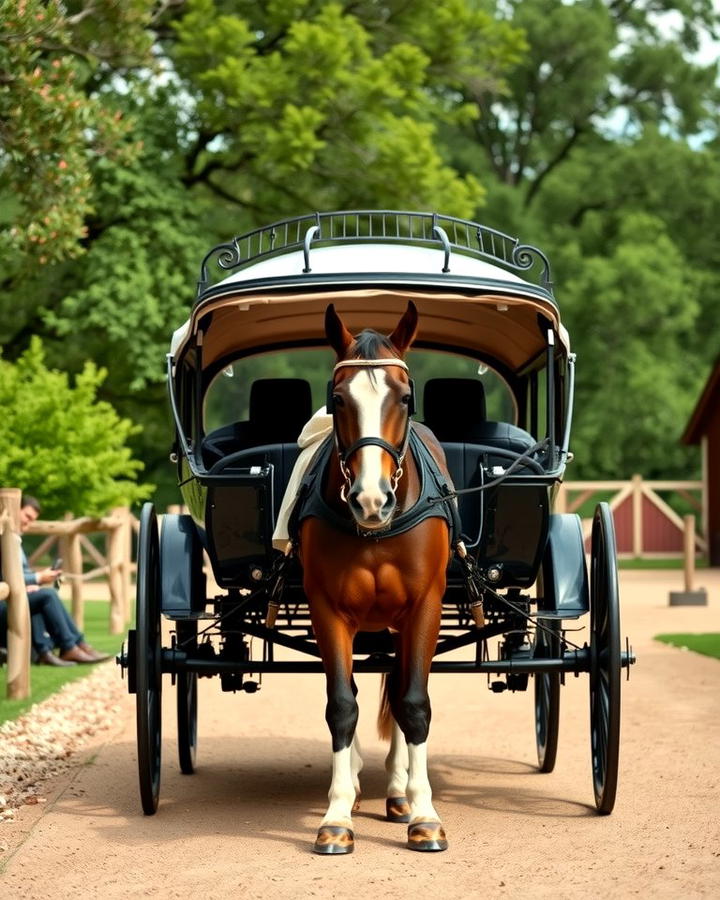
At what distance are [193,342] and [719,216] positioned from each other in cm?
3858

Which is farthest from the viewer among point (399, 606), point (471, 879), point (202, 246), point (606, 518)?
point (202, 246)

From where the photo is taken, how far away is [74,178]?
571 inches

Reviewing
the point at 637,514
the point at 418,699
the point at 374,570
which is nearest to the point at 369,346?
the point at 374,570

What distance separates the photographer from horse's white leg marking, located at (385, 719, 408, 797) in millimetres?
8023

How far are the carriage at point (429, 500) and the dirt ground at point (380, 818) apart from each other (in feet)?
1.11

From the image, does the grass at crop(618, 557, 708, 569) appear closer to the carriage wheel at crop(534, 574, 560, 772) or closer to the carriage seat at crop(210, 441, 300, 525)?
the carriage wheel at crop(534, 574, 560, 772)

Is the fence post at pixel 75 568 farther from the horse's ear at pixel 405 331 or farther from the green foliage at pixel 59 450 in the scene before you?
the horse's ear at pixel 405 331

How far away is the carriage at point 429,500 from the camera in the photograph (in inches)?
312

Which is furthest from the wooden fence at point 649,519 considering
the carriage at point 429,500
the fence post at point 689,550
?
the carriage at point 429,500

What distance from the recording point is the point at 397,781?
8.06 metres

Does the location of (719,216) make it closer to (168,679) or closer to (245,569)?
(168,679)

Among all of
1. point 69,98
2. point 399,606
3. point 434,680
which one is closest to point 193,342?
point 399,606

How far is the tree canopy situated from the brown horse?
7.01 metres

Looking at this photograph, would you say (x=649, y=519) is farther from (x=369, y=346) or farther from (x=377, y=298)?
(x=369, y=346)
